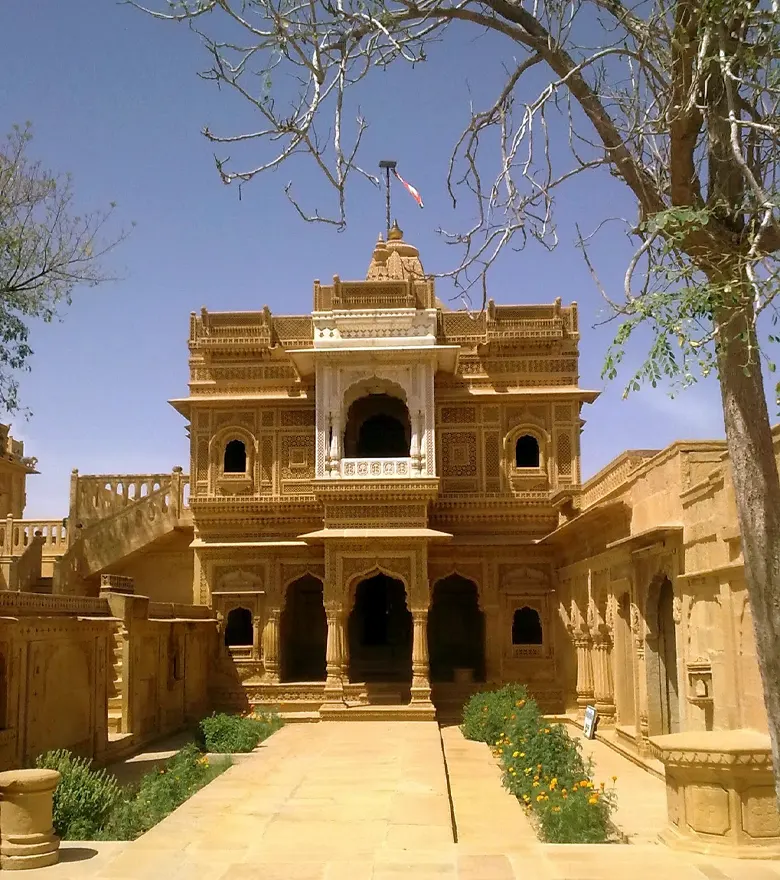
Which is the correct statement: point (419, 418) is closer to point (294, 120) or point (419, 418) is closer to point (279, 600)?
point (279, 600)

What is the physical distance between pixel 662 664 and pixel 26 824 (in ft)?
29.4

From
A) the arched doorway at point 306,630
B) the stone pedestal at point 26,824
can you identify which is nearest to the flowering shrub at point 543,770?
the stone pedestal at point 26,824

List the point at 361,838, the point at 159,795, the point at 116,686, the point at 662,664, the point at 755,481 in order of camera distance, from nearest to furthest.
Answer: the point at 755,481 → the point at 361,838 → the point at 159,795 → the point at 662,664 → the point at 116,686

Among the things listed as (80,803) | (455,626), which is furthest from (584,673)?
(80,803)

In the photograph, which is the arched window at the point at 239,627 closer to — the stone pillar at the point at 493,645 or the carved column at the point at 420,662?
the carved column at the point at 420,662

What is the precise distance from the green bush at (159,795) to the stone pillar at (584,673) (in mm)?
7399

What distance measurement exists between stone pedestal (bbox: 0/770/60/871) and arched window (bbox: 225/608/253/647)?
47.1 ft

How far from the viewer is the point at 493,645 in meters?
21.5

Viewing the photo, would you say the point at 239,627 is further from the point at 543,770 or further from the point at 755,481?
the point at 755,481

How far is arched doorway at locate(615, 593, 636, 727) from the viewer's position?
15617 mm

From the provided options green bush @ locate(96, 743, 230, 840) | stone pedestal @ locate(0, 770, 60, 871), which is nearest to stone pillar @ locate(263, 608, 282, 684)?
green bush @ locate(96, 743, 230, 840)

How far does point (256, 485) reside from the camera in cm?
2219

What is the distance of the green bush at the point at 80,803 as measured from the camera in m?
9.39

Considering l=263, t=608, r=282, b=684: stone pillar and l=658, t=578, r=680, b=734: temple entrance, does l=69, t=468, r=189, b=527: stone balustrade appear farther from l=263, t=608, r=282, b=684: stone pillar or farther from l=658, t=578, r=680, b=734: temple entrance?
l=658, t=578, r=680, b=734: temple entrance
